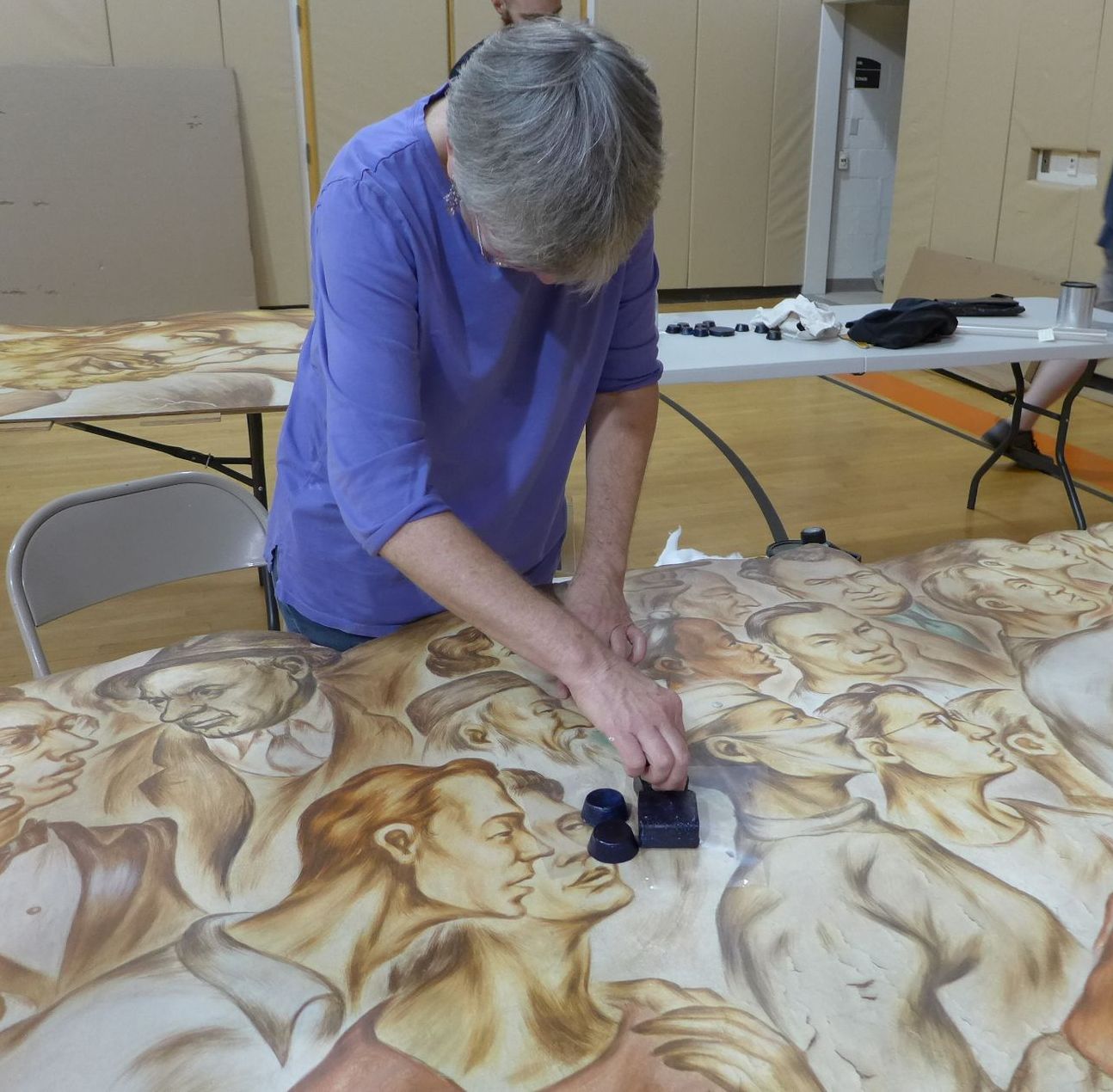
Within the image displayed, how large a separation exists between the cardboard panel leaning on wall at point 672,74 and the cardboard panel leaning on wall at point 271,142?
188 cm

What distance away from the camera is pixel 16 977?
838mm

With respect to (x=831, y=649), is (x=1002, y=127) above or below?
above

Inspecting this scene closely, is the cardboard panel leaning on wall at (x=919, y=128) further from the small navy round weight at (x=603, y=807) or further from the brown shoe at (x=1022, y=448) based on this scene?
the small navy round weight at (x=603, y=807)

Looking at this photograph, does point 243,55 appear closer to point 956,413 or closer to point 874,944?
point 956,413

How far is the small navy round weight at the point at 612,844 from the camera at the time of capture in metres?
0.98

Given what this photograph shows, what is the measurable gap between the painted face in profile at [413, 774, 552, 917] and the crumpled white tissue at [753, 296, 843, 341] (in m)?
2.39

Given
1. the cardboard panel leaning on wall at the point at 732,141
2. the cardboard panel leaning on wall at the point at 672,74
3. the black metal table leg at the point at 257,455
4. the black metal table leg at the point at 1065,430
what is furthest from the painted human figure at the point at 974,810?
the cardboard panel leaning on wall at the point at 732,141

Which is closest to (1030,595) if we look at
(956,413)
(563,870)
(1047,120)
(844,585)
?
(844,585)

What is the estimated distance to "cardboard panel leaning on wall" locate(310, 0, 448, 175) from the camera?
20.4ft

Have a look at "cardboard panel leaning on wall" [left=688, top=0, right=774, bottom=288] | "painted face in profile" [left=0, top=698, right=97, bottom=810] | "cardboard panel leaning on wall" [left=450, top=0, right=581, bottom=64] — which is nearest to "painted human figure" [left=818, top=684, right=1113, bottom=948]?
"painted face in profile" [left=0, top=698, right=97, bottom=810]

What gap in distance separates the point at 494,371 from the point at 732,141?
642cm

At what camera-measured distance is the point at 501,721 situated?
3.94 ft

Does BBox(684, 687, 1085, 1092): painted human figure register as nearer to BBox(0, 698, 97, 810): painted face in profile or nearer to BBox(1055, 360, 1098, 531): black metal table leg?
BBox(0, 698, 97, 810): painted face in profile

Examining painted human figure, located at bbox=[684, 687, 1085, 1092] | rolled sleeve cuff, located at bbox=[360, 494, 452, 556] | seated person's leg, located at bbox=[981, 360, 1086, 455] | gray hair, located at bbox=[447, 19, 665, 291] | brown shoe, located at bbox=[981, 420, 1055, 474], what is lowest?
brown shoe, located at bbox=[981, 420, 1055, 474]
